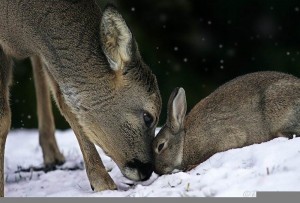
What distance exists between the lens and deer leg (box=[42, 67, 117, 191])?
7.18m

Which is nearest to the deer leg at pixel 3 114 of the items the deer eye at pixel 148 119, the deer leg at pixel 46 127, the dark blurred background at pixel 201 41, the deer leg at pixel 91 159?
the deer leg at pixel 91 159

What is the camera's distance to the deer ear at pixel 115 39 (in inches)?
261

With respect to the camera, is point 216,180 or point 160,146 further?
point 160,146

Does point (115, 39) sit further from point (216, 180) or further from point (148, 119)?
point (216, 180)

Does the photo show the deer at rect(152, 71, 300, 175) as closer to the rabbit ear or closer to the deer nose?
the rabbit ear

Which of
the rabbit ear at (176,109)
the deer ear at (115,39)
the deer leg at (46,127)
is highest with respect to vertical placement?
the deer ear at (115,39)

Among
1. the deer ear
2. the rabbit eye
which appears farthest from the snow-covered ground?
the deer ear

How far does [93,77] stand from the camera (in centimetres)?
699

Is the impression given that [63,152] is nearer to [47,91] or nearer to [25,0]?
[47,91]

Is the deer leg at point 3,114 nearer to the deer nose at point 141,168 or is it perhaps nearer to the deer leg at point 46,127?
the deer nose at point 141,168

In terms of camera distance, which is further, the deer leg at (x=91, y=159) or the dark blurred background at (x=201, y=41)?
the dark blurred background at (x=201, y=41)

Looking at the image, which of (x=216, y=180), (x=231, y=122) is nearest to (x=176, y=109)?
(x=231, y=122)

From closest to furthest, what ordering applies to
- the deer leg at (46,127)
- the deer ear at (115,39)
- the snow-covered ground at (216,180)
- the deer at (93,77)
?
the snow-covered ground at (216,180) < the deer ear at (115,39) < the deer at (93,77) < the deer leg at (46,127)

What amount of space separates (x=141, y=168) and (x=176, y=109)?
0.57 m
